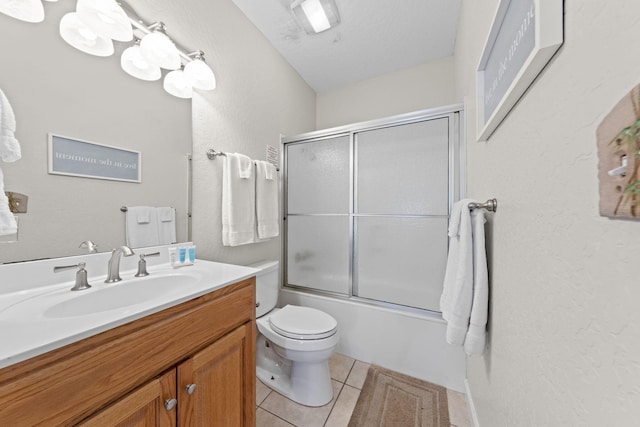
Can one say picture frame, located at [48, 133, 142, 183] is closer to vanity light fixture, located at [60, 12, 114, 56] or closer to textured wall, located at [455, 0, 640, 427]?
vanity light fixture, located at [60, 12, 114, 56]

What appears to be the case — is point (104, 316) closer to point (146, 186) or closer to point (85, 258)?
point (85, 258)

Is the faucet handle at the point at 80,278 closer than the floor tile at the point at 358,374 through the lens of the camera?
Yes

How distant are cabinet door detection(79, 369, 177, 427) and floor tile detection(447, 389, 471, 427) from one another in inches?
53.2

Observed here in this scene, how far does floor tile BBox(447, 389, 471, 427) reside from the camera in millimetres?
1198

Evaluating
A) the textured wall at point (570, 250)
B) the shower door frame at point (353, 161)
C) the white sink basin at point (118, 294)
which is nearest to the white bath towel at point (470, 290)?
the textured wall at point (570, 250)

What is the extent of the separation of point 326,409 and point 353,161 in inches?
64.0

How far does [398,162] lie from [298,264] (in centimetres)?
120

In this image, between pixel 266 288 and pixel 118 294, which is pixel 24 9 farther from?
pixel 266 288

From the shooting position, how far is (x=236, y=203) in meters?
1.48

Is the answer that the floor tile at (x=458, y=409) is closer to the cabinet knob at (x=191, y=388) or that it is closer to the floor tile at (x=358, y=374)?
the floor tile at (x=358, y=374)

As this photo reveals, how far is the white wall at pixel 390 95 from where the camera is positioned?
2.09 m

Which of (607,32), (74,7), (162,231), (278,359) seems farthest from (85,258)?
(607,32)

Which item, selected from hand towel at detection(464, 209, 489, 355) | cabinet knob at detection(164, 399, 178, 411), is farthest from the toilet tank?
hand towel at detection(464, 209, 489, 355)

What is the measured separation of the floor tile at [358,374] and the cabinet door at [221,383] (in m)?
0.74
